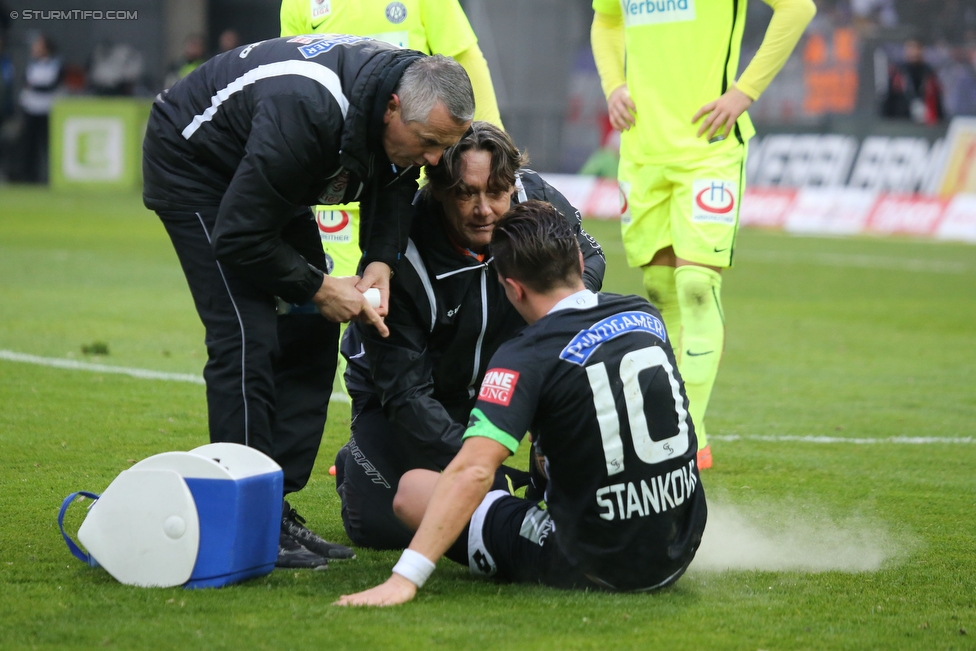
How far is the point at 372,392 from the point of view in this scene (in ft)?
15.0

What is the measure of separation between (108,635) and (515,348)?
4.03 feet

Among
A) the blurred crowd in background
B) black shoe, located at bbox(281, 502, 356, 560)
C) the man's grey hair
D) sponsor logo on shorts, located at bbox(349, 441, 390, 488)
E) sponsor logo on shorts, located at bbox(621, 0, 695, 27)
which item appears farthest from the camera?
the blurred crowd in background

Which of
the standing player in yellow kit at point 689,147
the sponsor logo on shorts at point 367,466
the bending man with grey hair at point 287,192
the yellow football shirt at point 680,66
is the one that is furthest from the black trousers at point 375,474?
the yellow football shirt at point 680,66

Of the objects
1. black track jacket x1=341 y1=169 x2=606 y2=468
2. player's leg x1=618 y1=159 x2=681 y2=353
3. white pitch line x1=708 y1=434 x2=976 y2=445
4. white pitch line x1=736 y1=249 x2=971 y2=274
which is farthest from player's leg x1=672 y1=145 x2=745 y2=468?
white pitch line x1=736 y1=249 x2=971 y2=274

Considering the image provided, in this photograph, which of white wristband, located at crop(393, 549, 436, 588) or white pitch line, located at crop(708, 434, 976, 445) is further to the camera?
white pitch line, located at crop(708, 434, 976, 445)

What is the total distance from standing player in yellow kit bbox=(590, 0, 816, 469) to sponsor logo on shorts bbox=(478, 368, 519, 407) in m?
2.24

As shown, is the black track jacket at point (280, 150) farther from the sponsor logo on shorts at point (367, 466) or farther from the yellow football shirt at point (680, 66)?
the yellow football shirt at point (680, 66)

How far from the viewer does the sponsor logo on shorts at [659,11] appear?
5.61m

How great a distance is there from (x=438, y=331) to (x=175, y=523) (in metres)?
1.20

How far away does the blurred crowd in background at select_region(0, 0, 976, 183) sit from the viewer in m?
19.8

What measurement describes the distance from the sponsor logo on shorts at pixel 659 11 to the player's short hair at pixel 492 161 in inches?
75.1

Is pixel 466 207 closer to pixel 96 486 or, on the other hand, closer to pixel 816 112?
pixel 96 486

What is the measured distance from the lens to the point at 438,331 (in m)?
4.27

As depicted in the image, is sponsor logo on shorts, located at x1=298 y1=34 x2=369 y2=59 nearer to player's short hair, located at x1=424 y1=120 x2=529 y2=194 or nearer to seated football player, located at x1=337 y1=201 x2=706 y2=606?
player's short hair, located at x1=424 y1=120 x2=529 y2=194
